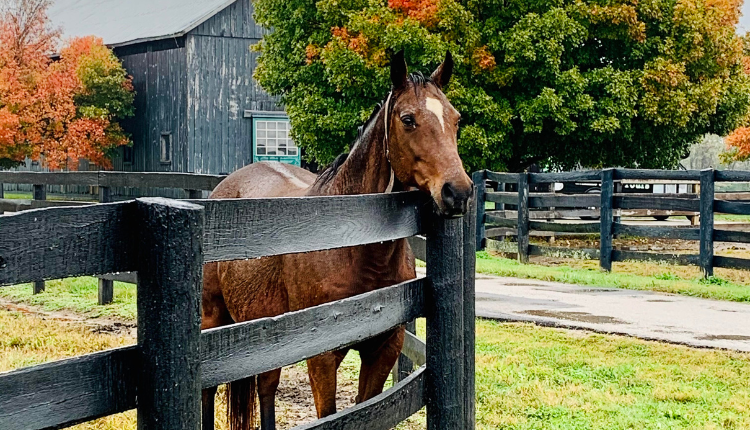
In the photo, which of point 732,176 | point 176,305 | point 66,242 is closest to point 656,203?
point 732,176

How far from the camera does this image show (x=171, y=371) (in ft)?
7.17

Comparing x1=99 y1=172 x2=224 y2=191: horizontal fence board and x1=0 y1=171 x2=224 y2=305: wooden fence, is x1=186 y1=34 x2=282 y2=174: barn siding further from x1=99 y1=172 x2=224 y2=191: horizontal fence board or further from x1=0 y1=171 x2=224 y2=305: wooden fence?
x1=99 y1=172 x2=224 y2=191: horizontal fence board

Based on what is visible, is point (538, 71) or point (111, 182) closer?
point (111, 182)

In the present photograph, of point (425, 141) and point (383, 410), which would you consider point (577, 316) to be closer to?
point (425, 141)

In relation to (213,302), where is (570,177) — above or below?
above

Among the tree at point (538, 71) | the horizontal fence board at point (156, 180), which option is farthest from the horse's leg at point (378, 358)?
the tree at point (538, 71)

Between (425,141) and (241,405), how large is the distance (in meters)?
2.04

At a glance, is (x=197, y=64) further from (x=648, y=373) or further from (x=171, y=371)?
(x=171, y=371)

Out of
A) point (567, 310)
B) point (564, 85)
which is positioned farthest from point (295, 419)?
point (564, 85)

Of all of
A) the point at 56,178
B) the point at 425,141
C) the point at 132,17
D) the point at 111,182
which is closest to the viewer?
the point at 425,141

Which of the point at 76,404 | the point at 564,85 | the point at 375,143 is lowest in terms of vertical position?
the point at 76,404

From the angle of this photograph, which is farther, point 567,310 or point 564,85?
point 564,85

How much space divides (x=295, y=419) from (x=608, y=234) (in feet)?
30.6

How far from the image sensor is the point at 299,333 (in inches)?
111
